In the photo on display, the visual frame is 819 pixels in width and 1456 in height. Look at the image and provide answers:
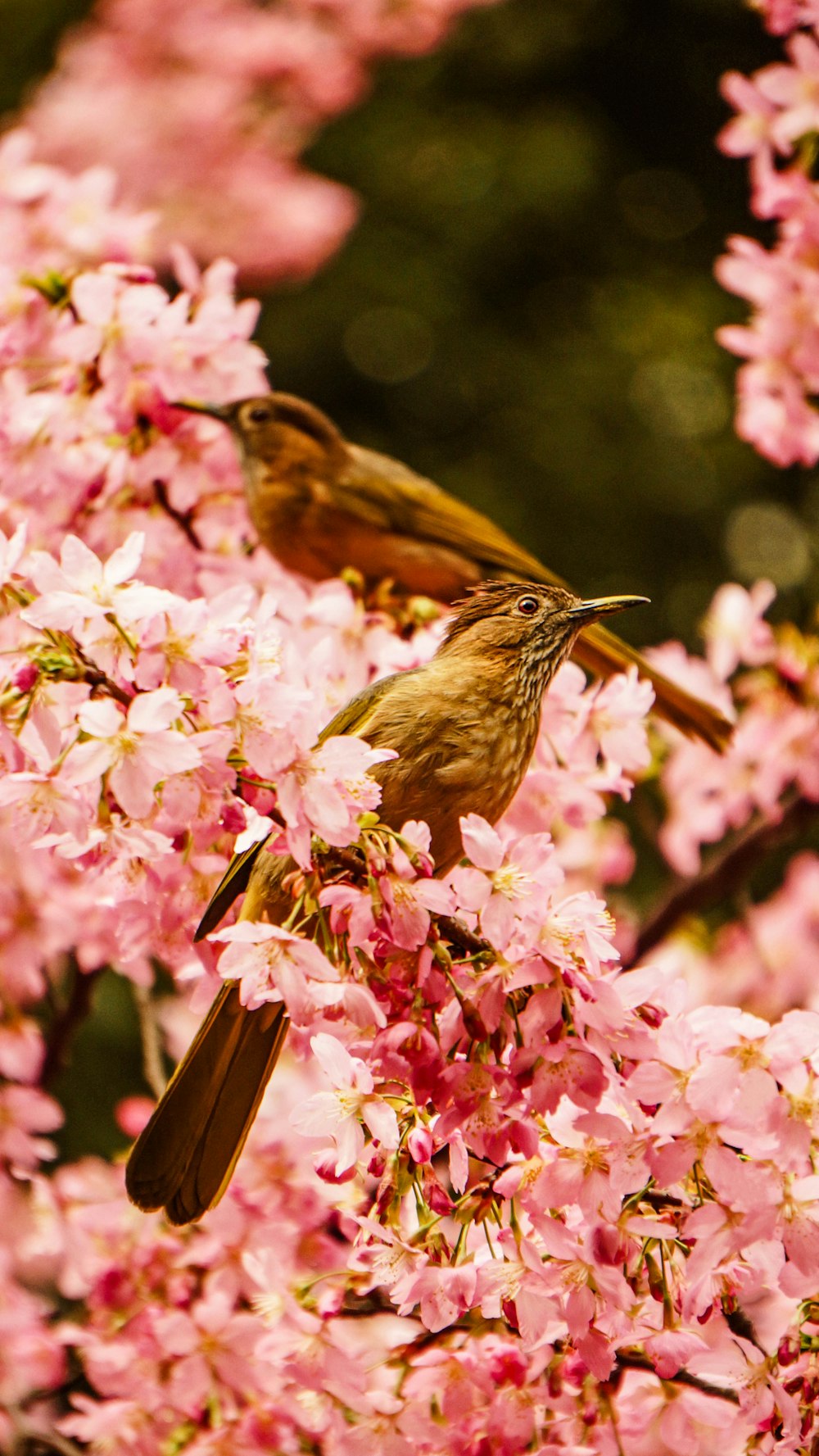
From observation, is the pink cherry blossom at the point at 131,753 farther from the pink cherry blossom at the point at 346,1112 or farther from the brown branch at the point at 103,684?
the pink cherry blossom at the point at 346,1112

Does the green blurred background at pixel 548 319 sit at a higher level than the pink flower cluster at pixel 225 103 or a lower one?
lower

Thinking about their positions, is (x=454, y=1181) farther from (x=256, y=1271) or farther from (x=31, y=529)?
(x=31, y=529)

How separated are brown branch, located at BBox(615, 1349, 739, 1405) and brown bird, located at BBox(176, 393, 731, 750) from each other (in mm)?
1220

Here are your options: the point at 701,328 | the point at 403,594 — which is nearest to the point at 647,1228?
the point at 403,594

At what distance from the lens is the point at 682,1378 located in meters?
1.66

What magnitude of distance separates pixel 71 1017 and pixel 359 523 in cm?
105

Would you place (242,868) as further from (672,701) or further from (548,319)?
(548,319)

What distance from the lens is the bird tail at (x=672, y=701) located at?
246 cm

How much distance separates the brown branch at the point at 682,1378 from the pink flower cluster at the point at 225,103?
16.4 ft

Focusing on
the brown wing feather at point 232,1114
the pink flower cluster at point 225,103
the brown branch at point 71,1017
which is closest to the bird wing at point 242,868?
the brown wing feather at point 232,1114

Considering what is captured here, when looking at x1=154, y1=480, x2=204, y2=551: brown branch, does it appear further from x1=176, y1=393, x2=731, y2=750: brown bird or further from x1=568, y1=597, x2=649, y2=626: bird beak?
x1=568, y1=597, x2=649, y2=626: bird beak

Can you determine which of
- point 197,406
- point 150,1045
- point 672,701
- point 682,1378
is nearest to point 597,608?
point 672,701

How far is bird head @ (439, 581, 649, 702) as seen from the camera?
191 centimetres

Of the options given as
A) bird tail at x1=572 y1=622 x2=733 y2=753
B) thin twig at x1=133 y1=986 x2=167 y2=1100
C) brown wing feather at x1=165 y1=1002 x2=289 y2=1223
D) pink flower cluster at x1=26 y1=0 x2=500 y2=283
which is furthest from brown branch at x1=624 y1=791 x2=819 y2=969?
pink flower cluster at x1=26 y1=0 x2=500 y2=283
